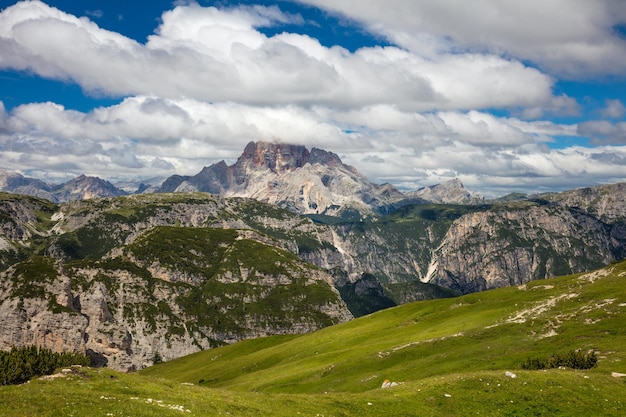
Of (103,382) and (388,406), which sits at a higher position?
(103,382)

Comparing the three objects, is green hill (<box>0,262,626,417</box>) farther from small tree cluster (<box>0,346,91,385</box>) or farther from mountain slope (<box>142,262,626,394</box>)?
small tree cluster (<box>0,346,91,385</box>)

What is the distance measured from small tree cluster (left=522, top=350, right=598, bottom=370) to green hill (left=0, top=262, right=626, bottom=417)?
2.12 metres

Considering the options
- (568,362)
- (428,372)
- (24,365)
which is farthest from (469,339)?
(24,365)

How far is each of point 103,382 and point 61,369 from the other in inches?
214

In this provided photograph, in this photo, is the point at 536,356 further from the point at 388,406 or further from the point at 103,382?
the point at 103,382

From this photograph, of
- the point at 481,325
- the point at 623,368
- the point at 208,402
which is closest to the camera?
the point at 208,402

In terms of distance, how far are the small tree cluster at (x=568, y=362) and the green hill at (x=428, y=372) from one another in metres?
2.12

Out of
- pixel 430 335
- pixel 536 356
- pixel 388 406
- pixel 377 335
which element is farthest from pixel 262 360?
pixel 388 406

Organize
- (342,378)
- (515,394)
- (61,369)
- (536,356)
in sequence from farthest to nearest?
(342,378), (536,356), (515,394), (61,369)

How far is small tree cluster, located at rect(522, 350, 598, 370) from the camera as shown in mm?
67062

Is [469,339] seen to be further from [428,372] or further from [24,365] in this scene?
[24,365]

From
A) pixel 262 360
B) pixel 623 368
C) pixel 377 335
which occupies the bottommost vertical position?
pixel 262 360

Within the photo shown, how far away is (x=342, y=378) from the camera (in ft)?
312

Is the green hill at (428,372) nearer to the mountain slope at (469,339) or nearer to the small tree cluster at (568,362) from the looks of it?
the mountain slope at (469,339)
